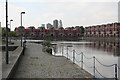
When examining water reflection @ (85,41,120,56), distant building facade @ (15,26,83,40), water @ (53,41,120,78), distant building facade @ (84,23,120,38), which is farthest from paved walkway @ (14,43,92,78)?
distant building facade @ (15,26,83,40)

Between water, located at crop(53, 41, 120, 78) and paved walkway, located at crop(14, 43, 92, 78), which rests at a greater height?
paved walkway, located at crop(14, 43, 92, 78)

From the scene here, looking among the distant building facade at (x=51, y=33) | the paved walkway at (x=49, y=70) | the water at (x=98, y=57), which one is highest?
the distant building facade at (x=51, y=33)

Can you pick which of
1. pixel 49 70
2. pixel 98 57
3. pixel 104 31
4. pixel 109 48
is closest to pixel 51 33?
pixel 104 31

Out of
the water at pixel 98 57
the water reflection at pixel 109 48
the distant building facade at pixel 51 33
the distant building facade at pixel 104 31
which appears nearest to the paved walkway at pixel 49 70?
the water at pixel 98 57

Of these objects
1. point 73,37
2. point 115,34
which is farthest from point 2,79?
point 73,37

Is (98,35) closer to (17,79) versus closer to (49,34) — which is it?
(49,34)

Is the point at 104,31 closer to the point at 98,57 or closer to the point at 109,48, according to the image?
the point at 109,48

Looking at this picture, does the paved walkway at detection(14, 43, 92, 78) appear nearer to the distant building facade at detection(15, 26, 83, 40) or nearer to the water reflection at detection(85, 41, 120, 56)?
the water reflection at detection(85, 41, 120, 56)

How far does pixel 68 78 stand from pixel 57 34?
11568cm

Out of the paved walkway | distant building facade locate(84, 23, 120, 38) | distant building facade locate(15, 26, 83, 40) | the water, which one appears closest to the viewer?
the paved walkway

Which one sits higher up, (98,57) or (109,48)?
(109,48)

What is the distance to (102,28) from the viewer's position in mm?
104812

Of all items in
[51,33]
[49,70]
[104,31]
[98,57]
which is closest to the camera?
[49,70]

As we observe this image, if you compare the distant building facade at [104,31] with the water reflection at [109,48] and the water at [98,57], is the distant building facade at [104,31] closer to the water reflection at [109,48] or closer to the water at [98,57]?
the water reflection at [109,48]
